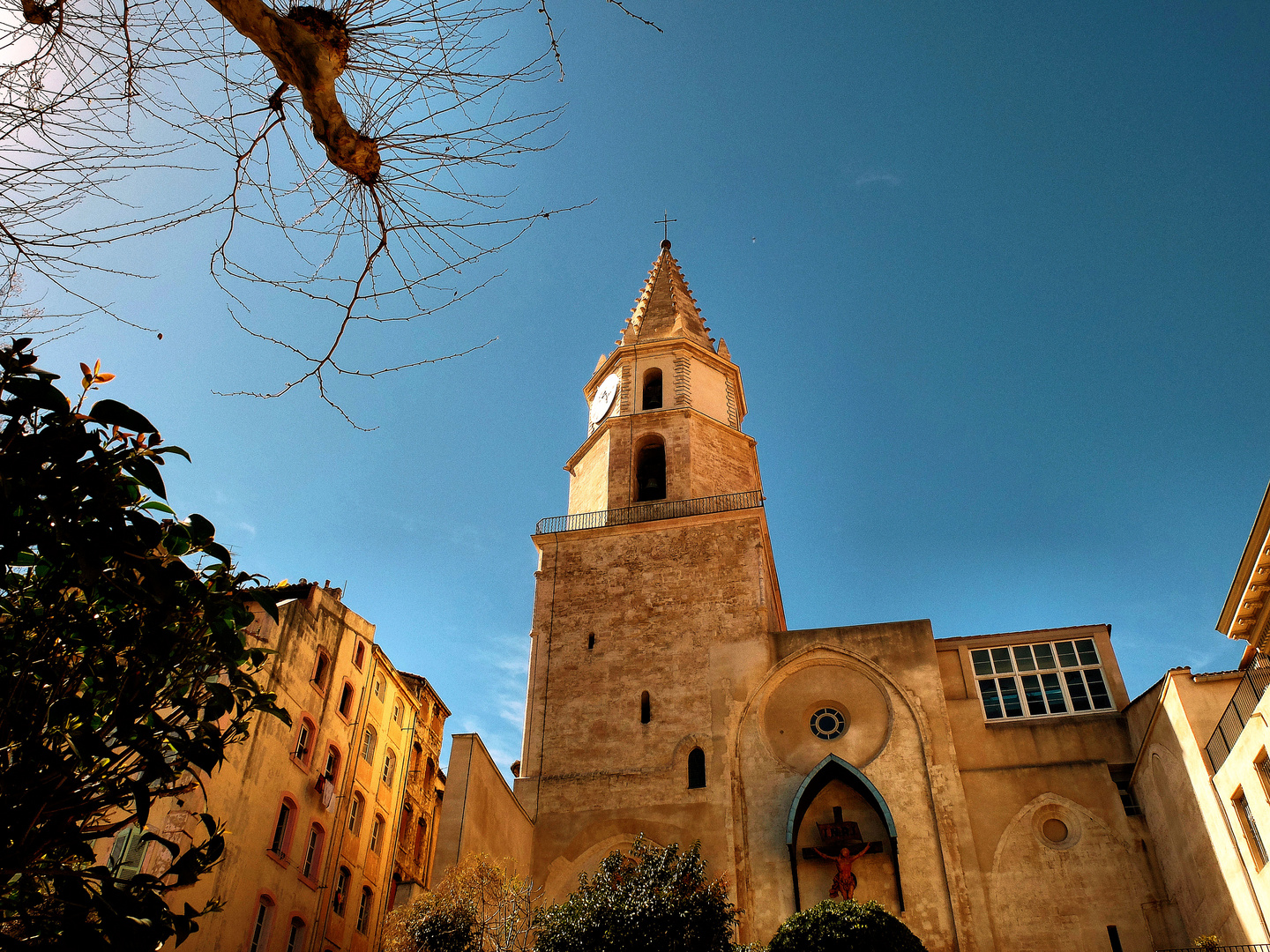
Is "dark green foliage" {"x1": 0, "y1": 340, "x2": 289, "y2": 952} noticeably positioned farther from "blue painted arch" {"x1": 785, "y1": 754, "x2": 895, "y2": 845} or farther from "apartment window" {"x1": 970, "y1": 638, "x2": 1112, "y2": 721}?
"apartment window" {"x1": 970, "y1": 638, "x2": 1112, "y2": 721}

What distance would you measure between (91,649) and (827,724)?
19184mm

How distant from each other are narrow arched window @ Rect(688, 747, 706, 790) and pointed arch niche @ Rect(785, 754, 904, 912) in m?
2.20

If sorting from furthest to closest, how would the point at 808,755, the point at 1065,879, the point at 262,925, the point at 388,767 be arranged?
the point at 388,767
the point at 808,755
the point at 262,925
the point at 1065,879

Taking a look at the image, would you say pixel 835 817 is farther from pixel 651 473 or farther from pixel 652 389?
pixel 652 389

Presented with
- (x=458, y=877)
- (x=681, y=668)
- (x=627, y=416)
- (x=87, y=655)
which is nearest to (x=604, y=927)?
(x=458, y=877)

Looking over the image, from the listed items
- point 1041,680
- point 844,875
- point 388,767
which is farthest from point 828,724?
point 388,767

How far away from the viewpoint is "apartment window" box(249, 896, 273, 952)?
65.9ft

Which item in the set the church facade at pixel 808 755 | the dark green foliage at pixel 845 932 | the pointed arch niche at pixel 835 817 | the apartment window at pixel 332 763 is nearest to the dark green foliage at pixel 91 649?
the dark green foliage at pixel 845 932

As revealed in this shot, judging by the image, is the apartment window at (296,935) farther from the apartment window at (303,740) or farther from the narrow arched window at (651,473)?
the narrow arched window at (651,473)

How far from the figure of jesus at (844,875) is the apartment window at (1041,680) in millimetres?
4773

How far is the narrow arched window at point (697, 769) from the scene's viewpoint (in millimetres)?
22438

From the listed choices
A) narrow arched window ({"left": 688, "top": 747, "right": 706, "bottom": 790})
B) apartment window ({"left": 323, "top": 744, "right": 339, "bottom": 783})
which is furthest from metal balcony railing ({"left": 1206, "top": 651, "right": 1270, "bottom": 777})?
apartment window ({"left": 323, "top": 744, "right": 339, "bottom": 783})

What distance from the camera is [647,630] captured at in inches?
992

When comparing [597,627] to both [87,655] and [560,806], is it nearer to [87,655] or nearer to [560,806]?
[560,806]
